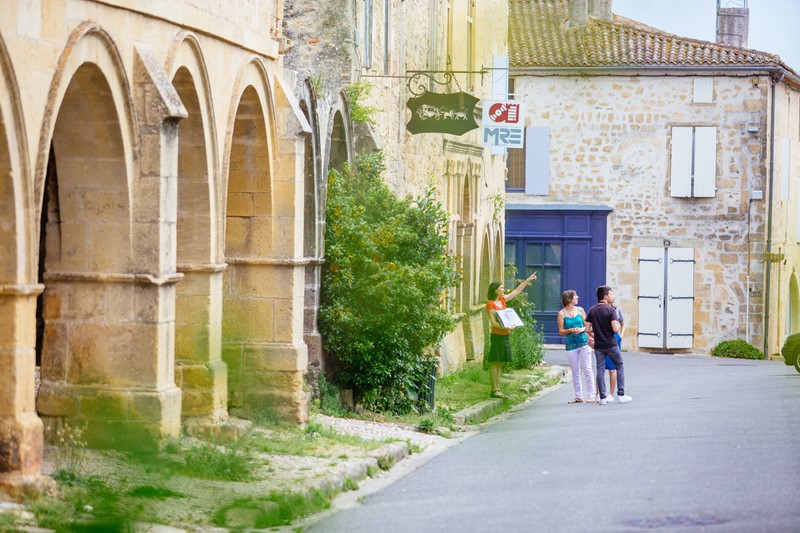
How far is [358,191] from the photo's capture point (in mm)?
14859

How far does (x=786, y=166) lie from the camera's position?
33.7 metres

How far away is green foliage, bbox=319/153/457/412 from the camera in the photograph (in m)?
14.0

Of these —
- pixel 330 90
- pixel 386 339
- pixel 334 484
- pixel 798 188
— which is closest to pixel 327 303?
pixel 386 339

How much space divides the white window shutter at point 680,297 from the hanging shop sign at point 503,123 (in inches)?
420

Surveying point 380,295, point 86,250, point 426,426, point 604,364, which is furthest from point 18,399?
point 604,364

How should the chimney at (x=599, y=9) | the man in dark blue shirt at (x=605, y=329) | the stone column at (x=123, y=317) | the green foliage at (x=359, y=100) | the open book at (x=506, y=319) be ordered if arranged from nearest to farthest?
1. the stone column at (x=123, y=317)
2. the green foliage at (x=359, y=100)
3. the man in dark blue shirt at (x=605, y=329)
4. the open book at (x=506, y=319)
5. the chimney at (x=599, y=9)

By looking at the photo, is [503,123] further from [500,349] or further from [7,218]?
[7,218]

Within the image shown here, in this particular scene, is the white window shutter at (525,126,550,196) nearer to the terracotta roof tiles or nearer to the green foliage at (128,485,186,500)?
the terracotta roof tiles

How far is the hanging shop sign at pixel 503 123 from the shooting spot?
22.1 metres

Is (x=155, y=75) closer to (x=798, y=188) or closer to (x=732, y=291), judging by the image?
(x=732, y=291)

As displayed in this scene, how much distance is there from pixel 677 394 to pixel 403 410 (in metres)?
4.99

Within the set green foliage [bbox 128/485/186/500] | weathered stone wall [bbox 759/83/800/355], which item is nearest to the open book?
green foliage [bbox 128/485/186/500]

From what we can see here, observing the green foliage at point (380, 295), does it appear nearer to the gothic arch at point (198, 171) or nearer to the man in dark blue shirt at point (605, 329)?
the man in dark blue shirt at point (605, 329)

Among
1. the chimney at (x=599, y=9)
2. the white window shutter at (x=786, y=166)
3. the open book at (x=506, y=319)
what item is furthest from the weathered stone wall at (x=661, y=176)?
the open book at (x=506, y=319)
